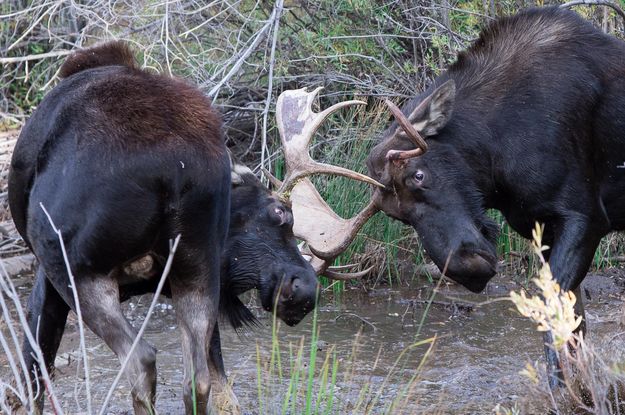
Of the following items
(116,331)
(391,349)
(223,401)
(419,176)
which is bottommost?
(391,349)

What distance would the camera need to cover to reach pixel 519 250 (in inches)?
340

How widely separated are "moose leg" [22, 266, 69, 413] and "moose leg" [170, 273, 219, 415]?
0.76 meters

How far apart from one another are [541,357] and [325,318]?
6.08 feet

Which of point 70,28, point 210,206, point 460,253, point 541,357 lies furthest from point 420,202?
point 70,28

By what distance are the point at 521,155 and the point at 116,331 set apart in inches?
109

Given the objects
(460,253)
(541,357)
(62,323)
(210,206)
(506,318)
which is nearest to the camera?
(210,206)

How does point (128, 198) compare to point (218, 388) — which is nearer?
point (128, 198)

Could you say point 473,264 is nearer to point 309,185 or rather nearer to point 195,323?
point 309,185

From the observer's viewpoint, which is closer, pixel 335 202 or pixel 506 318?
pixel 506 318

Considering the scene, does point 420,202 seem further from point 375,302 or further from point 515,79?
point 375,302

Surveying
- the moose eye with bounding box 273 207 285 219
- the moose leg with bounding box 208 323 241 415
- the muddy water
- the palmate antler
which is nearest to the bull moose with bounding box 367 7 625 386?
the palmate antler

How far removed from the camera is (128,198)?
4.17 meters

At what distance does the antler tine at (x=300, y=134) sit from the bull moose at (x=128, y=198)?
118 cm

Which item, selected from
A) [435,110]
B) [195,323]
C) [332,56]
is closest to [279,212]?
[195,323]
